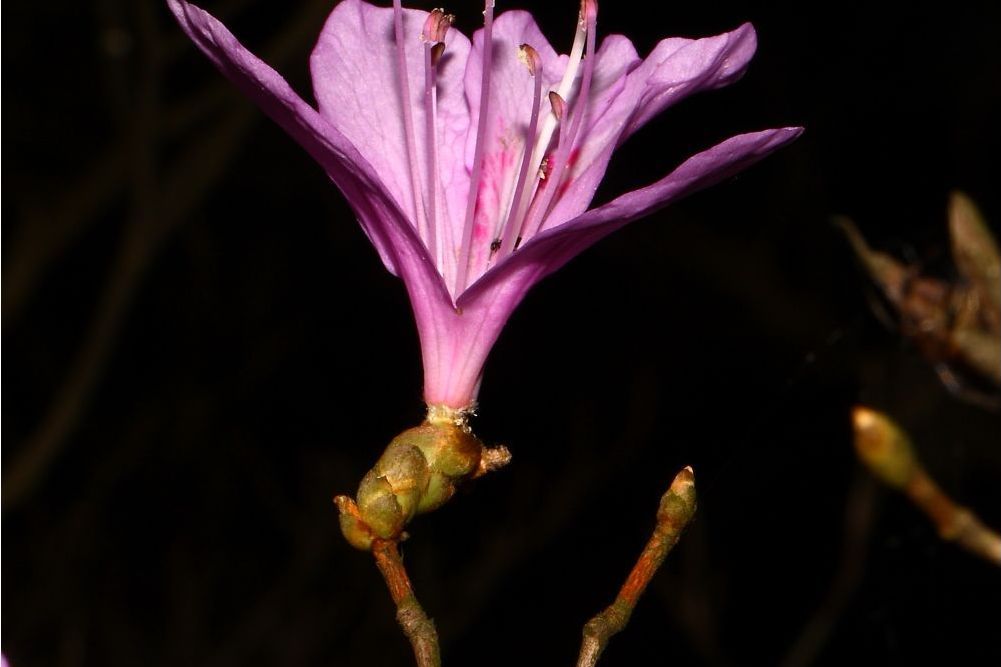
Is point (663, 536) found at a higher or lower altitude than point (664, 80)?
lower

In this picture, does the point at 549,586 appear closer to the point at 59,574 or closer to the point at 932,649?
the point at 59,574

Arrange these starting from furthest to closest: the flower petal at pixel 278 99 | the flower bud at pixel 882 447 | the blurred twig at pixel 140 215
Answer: the blurred twig at pixel 140 215, the flower bud at pixel 882 447, the flower petal at pixel 278 99

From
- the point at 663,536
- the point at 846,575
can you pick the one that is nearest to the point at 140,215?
the point at 846,575

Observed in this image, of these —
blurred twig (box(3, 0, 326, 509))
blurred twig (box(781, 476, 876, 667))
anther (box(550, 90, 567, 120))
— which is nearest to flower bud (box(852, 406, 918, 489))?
anther (box(550, 90, 567, 120))

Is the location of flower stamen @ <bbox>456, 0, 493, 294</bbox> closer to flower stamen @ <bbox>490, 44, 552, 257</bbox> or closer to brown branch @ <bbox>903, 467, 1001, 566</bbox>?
flower stamen @ <bbox>490, 44, 552, 257</bbox>

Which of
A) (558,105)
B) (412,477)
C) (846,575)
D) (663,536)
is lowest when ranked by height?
(846,575)

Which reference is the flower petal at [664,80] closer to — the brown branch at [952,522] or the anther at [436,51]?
the anther at [436,51]

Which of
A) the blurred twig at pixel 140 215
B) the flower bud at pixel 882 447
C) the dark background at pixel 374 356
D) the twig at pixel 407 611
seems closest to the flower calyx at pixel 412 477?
the twig at pixel 407 611

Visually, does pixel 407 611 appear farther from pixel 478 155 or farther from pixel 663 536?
pixel 478 155
